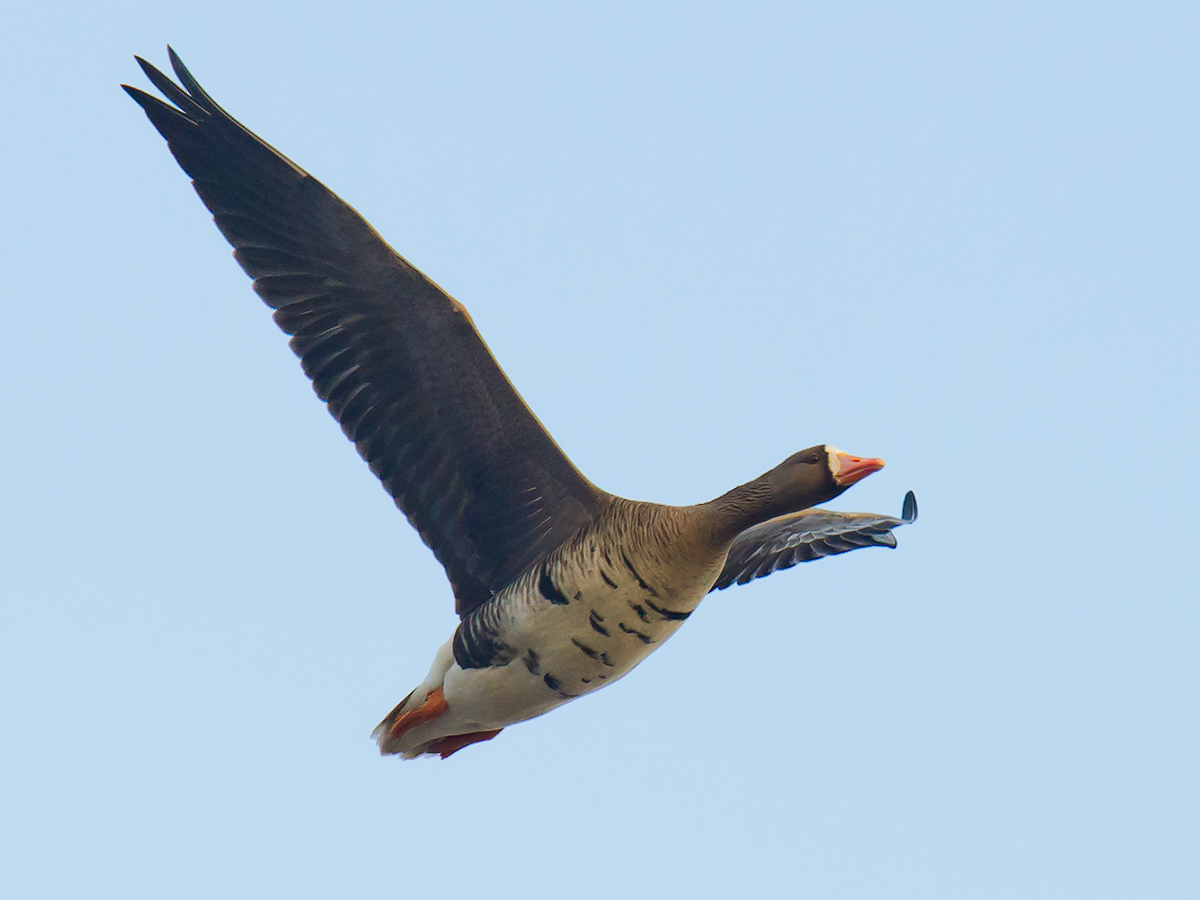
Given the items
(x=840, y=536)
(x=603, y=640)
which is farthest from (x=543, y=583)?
(x=840, y=536)

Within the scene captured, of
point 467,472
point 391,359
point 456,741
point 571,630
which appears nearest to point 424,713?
point 456,741

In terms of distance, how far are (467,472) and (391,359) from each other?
92cm

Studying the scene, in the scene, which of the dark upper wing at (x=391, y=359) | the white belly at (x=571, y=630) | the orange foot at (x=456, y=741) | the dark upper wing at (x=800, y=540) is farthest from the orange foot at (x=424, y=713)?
the dark upper wing at (x=800, y=540)

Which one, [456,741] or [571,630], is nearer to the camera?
[571,630]

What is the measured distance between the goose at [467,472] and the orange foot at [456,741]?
50cm

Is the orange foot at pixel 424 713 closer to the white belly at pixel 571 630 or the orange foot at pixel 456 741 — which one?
the white belly at pixel 571 630

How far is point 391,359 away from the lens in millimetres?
9531

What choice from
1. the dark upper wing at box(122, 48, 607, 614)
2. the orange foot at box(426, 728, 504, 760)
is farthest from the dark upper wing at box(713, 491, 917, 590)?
the orange foot at box(426, 728, 504, 760)

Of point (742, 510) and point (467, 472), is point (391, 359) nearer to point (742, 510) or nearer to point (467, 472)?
point (467, 472)

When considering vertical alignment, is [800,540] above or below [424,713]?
above

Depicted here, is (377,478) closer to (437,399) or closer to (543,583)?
(437,399)

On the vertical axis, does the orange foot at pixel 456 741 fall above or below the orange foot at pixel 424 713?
below

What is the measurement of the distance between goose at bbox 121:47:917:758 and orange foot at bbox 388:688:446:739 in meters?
0.02

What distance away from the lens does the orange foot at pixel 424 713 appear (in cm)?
999
